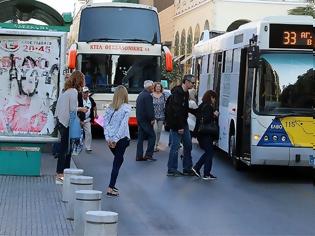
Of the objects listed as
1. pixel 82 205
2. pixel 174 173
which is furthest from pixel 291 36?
pixel 82 205

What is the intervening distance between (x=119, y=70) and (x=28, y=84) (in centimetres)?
940

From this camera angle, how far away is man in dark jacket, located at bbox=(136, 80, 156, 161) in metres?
16.7

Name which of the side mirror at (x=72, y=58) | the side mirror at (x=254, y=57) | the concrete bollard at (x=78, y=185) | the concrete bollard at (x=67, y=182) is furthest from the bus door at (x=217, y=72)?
the concrete bollard at (x=78, y=185)

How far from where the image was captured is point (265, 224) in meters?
9.61

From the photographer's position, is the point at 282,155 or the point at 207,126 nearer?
the point at 282,155

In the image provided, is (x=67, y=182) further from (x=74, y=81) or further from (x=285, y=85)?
(x=285, y=85)

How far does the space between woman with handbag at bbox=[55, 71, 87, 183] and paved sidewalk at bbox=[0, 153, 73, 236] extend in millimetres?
467

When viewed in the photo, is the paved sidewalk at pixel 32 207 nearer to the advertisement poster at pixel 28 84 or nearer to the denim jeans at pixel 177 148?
the advertisement poster at pixel 28 84

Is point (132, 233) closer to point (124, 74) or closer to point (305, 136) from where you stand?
point (305, 136)

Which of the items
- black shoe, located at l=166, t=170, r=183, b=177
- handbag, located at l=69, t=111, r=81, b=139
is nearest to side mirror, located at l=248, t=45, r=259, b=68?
black shoe, located at l=166, t=170, r=183, b=177

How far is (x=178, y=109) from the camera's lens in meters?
13.7

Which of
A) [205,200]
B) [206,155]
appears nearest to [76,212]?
[205,200]

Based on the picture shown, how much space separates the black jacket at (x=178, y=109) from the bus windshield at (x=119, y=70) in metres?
8.54

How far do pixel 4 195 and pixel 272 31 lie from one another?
233 inches
